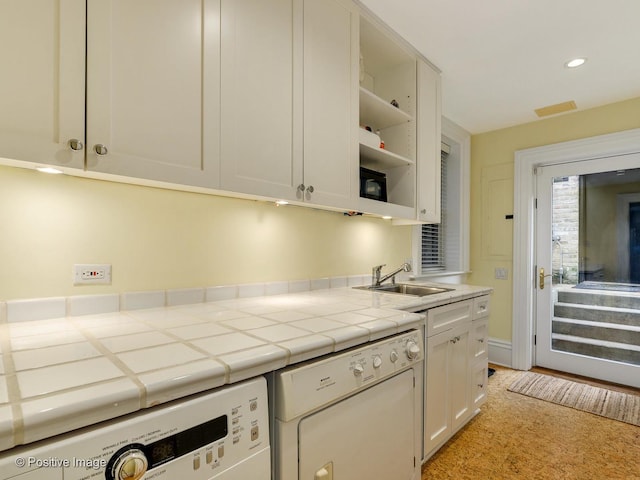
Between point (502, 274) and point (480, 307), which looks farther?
point (502, 274)

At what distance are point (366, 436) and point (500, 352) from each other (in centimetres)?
294

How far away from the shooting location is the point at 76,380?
2.24 ft

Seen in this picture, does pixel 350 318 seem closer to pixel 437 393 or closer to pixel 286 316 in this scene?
pixel 286 316

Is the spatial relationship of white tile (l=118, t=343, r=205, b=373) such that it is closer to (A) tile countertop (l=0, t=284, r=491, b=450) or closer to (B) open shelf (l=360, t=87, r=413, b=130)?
(A) tile countertop (l=0, t=284, r=491, b=450)

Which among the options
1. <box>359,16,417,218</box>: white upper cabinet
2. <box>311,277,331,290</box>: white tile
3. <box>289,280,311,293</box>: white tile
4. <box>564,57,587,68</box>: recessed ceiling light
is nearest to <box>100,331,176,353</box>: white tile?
<box>289,280,311,293</box>: white tile

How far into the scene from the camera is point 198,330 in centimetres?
108

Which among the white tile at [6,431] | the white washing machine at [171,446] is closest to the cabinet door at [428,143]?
the white washing machine at [171,446]

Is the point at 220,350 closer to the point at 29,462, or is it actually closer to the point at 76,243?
the point at 29,462

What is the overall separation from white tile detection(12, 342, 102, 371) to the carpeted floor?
1769mm

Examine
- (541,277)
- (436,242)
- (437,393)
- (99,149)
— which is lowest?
(437,393)

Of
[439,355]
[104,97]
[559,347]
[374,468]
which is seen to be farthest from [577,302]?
[104,97]

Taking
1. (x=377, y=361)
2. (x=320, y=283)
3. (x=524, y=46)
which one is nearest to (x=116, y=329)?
(x=377, y=361)

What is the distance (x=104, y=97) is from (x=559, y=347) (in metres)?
4.09

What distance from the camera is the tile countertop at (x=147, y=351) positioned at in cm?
61
